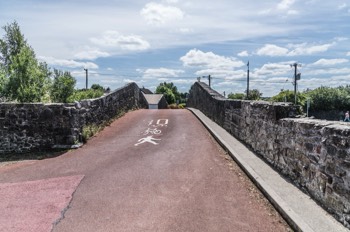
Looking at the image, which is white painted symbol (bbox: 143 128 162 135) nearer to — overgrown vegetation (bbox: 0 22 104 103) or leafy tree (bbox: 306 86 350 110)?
overgrown vegetation (bbox: 0 22 104 103)

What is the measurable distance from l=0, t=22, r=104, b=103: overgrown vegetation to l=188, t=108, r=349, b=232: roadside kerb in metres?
9.55

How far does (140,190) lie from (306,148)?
10.4 feet

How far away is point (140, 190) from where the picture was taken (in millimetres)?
6898

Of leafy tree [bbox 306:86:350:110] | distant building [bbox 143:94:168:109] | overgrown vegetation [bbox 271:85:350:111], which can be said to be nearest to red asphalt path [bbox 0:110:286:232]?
overgrown vegetation [bbox 271:85:350:111]

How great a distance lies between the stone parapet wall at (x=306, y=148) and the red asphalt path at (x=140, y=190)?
0.91 metres

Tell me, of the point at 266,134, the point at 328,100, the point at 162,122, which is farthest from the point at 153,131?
the point at 328,100

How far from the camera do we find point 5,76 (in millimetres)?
15117

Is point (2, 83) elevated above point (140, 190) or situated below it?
above

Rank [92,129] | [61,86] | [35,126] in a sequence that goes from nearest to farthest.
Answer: [35,126] < [92,129] < [61,86]

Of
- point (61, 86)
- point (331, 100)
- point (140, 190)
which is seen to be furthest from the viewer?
point (331, 100)

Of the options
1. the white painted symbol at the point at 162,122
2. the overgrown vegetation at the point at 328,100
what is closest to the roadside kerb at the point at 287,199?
the white painted symbol at the point at 162,122

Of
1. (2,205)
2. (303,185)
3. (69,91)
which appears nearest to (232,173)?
(303,185)

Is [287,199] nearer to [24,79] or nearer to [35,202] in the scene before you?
[35,202]

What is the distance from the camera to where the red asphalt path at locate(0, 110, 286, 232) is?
18.0 feet
